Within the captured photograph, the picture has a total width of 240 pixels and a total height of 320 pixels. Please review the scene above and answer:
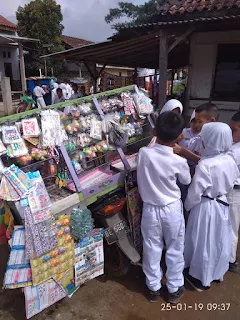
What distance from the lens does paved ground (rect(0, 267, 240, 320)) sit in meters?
2.26

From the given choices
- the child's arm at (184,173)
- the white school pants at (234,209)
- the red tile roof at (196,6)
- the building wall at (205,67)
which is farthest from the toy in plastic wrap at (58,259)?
the building wall at (205,67)

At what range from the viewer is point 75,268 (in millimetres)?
2357

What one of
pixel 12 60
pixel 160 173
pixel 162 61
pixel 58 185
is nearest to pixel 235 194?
pixel 160 173

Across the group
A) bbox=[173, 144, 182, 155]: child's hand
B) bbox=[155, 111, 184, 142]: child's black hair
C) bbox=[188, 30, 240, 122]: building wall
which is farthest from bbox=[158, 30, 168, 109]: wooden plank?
bbox=[155, 111, 184, 142]: child's black hair

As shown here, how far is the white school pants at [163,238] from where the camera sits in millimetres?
2229

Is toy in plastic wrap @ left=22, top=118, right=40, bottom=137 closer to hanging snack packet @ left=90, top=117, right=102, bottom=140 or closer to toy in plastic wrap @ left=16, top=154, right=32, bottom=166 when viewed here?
toy in plastic wrap @ left=16, top=154, right=32, bottom=166

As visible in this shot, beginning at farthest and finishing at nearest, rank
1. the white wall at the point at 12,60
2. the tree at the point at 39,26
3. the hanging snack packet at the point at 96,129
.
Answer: the tree at the point at 39,26 → the white wall at the point at 12,60 → the hanging snack packet at the point at 96,129

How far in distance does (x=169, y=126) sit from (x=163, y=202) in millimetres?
650

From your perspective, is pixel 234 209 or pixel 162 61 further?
pixel 162 61

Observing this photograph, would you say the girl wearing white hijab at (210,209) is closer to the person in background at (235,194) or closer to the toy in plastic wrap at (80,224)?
the person in background at (235,194)

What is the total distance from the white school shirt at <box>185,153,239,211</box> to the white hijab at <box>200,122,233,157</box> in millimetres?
70

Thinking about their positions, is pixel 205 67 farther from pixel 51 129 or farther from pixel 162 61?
pixel 51 129

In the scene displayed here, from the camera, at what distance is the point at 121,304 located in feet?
7.82

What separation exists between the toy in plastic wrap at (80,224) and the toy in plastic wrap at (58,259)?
47 mm
